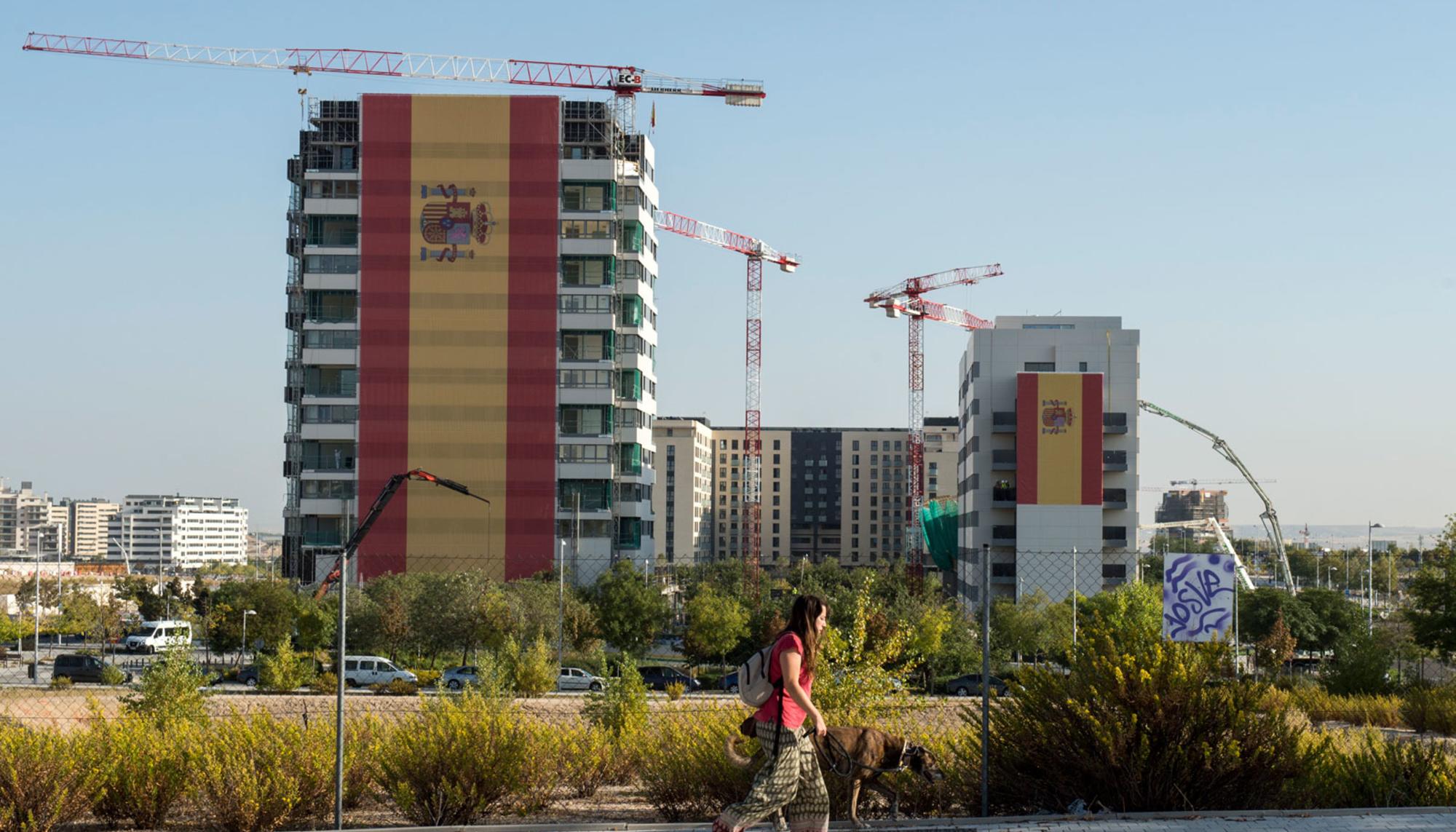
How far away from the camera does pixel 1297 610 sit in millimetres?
60312

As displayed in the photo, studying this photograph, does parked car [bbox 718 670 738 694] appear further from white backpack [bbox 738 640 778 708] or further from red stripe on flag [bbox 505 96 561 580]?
white backpack [bbox 738 640 778 708]

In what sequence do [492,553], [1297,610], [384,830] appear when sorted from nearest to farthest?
[384,830] < [1297,610] < [492,553]

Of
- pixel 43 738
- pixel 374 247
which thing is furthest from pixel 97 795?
pixel 374 247

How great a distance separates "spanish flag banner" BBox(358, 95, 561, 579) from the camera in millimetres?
75625

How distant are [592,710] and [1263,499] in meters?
111

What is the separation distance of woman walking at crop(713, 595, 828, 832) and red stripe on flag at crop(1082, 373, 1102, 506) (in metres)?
78.4

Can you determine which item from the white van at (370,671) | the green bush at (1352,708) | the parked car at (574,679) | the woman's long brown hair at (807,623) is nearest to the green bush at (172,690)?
the woman's long brown hair at (807,623)

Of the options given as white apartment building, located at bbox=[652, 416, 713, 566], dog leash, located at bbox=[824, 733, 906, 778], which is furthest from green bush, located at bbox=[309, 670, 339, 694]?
white apartment building, located at bbox=[652, 416, 713, 566]

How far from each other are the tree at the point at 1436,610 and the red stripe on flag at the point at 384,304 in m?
57.2

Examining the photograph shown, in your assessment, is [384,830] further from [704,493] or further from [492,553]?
[704,493]

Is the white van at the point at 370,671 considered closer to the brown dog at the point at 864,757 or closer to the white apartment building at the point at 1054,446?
the brown dog at the point at 864,757

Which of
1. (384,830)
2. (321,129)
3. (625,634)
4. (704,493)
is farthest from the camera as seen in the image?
(704,493)

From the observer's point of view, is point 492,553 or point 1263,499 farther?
point 1263,499

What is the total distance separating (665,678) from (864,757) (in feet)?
121
